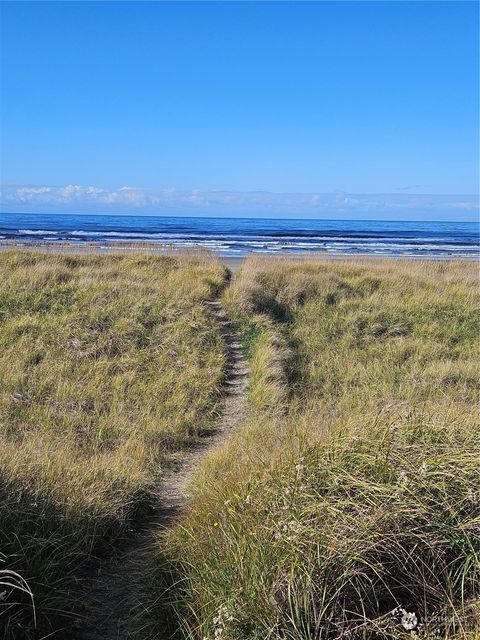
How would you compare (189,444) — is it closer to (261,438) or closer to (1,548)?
(261,438)

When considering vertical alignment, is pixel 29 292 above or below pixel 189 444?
above

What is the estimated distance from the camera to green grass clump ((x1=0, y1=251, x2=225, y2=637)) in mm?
4031

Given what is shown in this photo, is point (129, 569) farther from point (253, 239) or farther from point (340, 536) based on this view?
point (253, 239)

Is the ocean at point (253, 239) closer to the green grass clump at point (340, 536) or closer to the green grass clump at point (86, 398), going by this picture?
the green grass clump at point (86, 398)

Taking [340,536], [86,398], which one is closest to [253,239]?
[86,398]

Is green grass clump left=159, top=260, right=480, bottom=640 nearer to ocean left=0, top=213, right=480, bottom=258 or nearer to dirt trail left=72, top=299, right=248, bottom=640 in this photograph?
dirt trail left=72, top=299, right=248, bottom=640

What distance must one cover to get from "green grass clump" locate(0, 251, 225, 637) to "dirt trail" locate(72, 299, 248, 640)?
0.14 meters

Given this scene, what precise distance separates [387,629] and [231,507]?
1.32 metres

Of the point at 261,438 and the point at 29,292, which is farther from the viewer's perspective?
the point at 29,292

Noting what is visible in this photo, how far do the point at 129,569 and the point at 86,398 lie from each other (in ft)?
14.6

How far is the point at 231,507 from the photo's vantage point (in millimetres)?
3998

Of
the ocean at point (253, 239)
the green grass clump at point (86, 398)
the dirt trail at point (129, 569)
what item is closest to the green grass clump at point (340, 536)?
the dirt trail at point (129, 569)

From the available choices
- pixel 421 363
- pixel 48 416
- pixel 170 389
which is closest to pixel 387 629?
pixel 48 416

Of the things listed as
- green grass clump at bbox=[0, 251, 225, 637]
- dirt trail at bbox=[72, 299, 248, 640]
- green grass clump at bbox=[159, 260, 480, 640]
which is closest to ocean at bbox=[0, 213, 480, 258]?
green grass clump at bbox=[0, 251, 225, 637]
